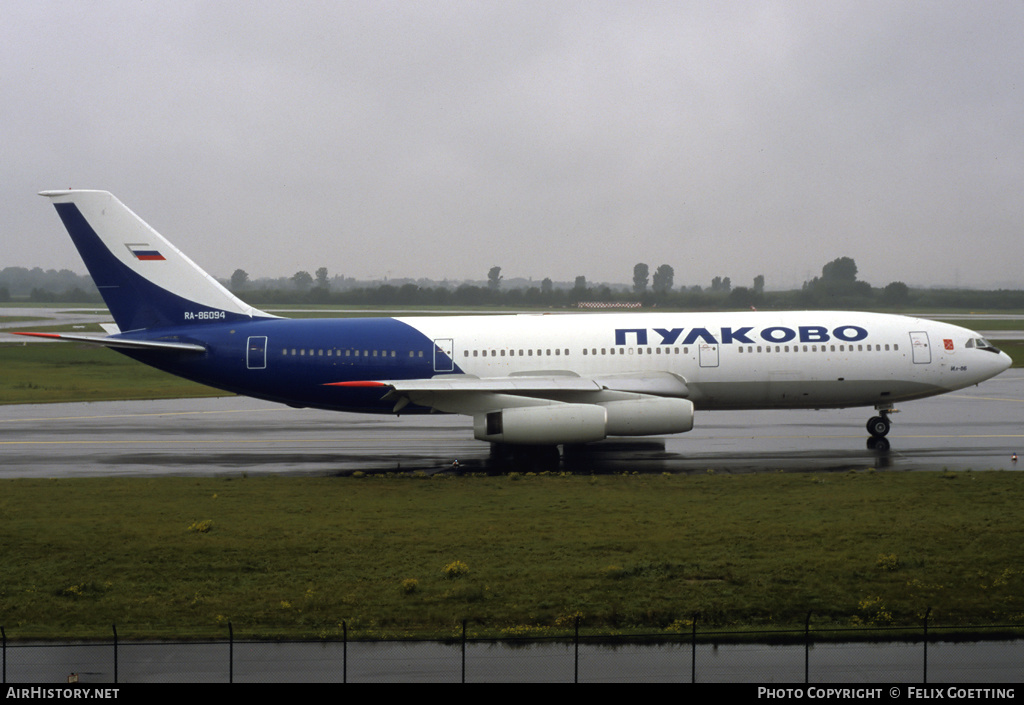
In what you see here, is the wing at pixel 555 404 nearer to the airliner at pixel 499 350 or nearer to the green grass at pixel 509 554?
the airliner at pixel 499 350

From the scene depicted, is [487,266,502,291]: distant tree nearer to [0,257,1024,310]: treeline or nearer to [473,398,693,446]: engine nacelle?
[0,257,1024,310]: treeline

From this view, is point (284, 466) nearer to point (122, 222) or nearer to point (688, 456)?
point (122, 222)

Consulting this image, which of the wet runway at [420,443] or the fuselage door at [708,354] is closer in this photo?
the wet runway at [420,443]

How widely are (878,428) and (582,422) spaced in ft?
35.9

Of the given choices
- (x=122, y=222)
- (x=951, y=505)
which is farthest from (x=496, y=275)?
(x=951, y=505)

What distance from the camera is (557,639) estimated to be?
45.3 ft

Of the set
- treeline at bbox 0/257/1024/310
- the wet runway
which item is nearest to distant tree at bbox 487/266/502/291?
treeline at bbox 0/257/1024/310

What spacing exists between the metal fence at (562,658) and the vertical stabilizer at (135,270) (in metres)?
19.5

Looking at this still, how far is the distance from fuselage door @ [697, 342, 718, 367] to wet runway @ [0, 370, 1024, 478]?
116 inches

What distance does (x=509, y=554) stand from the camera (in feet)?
60.7

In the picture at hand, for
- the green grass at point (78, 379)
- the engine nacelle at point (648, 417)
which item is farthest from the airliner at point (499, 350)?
the green grass at point (78, 379)

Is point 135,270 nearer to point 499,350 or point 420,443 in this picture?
point 420,443

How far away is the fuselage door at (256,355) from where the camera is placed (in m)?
31.3
